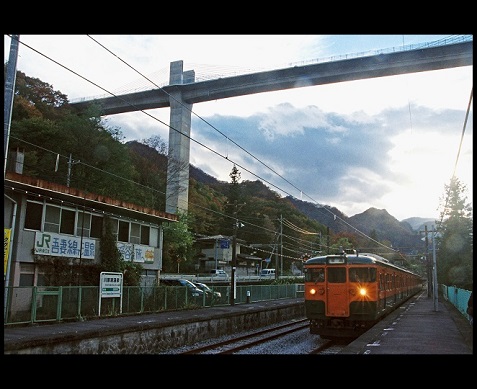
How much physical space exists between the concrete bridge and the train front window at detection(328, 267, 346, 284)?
2201 centimetres

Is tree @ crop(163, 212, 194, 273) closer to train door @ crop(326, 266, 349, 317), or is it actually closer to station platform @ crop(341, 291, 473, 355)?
station platform @ crop(341, 291, 473, 355)

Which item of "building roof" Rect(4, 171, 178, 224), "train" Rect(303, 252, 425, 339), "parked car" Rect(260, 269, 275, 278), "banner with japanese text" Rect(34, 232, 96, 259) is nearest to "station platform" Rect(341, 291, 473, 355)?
"train" Rect(303, 252, 425, 339)

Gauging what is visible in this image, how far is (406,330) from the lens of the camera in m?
13.4

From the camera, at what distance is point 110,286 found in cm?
1711

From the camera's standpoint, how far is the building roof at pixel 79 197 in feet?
52.8

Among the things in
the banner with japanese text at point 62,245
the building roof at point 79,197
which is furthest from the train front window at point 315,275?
the banner with japanese text at point 62,245

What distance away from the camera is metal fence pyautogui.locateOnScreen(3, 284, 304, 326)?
1338cm

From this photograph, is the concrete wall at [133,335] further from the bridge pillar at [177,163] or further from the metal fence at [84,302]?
the bridge pillar at [177,163]

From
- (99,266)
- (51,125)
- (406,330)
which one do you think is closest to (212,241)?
(51,125)
